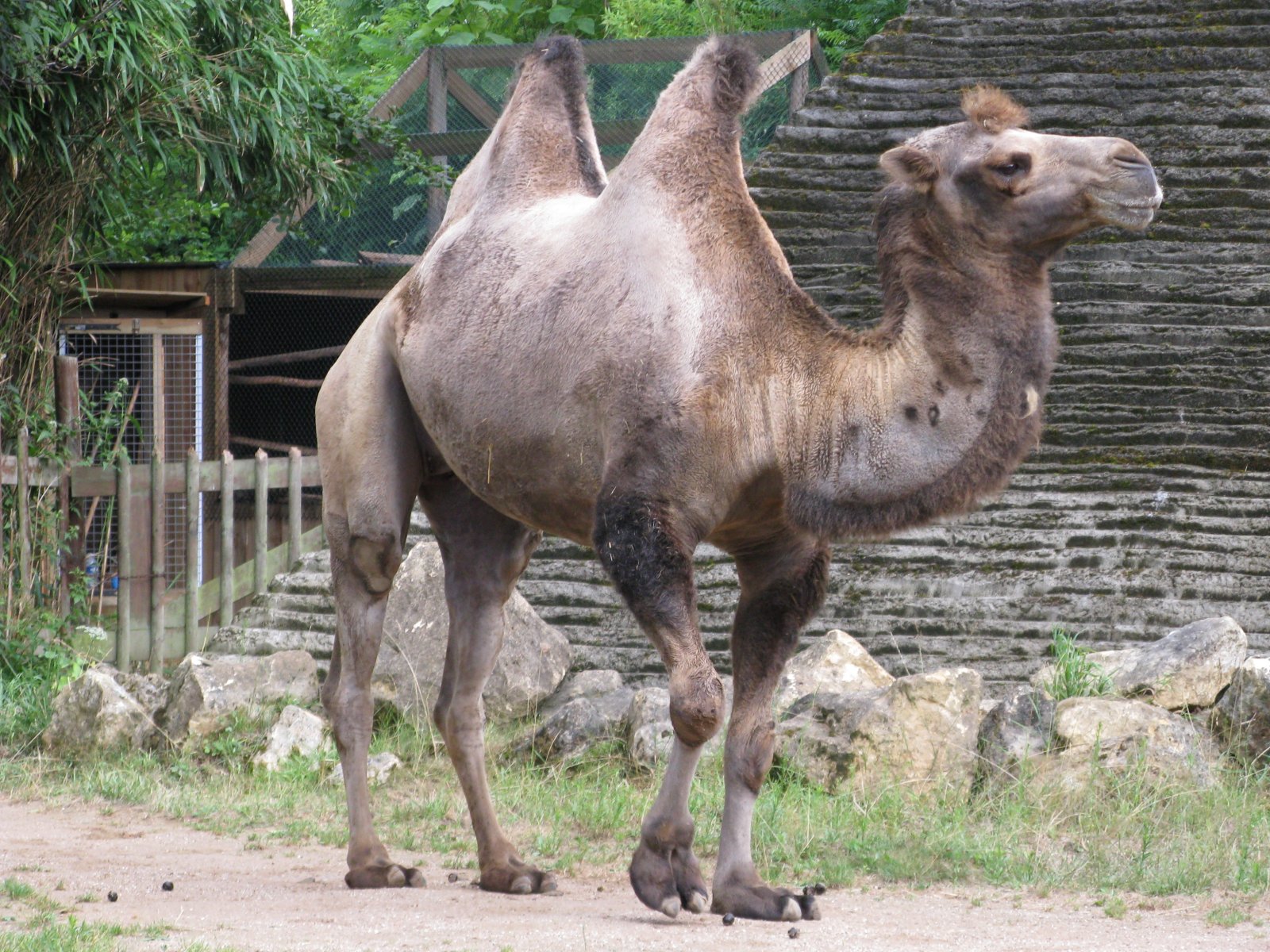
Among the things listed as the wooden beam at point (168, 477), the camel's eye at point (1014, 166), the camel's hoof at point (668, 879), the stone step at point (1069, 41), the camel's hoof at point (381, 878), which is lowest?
the camel's hoof at point (381, 878)

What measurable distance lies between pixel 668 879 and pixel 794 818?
56.7 inches

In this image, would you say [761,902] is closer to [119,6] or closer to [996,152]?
[996,152]

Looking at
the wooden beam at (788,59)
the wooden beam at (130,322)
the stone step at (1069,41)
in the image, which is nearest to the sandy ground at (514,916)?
the stone step at (1069,41)

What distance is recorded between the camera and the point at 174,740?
8.38 metres

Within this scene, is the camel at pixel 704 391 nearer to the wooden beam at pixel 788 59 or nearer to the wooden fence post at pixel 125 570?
the wooden fence post at pixel 125 570

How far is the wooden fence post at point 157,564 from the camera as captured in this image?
35.5 feet

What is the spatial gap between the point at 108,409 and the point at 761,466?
7027mm

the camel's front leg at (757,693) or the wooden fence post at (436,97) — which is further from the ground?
the wooden fence post at (436,97)

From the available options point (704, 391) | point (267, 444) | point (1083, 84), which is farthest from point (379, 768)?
point (267, 444)

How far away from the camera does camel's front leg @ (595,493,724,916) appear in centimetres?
479

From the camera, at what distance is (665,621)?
4848 mm

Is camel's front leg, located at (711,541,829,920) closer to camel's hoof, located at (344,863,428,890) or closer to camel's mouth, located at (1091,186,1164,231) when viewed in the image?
camel's hoof, located at (344,863,428,890)

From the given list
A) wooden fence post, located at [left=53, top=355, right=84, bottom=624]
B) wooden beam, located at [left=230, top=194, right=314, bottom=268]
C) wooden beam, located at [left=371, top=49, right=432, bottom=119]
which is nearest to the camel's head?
wooden fence post, located at [left=53, top=355, right=84, bottom=624]

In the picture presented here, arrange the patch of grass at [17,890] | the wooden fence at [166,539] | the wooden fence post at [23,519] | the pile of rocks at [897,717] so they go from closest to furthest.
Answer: the patch of grass at [17,890] < the pile of rocks at [897,717] < the wooden fence post at [23,519] < the wooden fence at [166,539]
